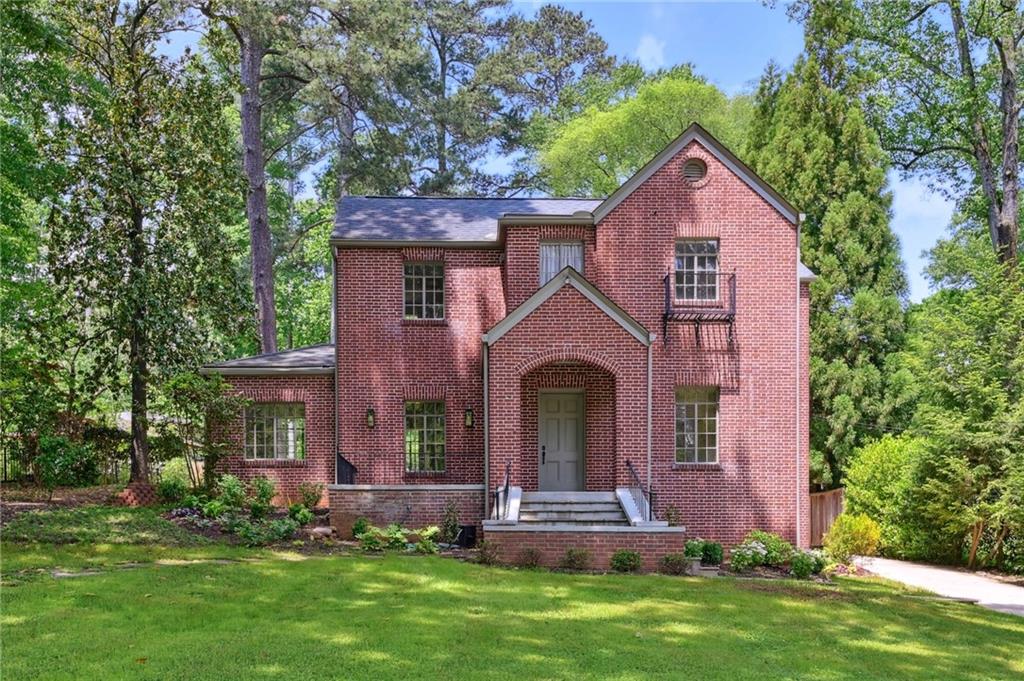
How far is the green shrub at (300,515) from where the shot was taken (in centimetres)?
1552

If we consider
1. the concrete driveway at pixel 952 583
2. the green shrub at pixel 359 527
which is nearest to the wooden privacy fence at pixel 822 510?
the concrete driveway at pixel 952 583

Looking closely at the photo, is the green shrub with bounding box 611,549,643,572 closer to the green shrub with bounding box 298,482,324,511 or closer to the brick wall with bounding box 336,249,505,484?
the brick wall with bounding box 336,249,505,484

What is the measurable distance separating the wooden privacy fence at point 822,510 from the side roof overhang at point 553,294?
7.92 metres

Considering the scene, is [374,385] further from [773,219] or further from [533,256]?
[773,219]

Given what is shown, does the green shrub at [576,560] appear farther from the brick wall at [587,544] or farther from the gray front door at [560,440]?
the gray front door at [560,440]

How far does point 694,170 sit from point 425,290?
6.51 m

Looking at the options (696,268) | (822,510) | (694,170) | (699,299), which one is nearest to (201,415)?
(699,299)

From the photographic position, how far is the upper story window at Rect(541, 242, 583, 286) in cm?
1669

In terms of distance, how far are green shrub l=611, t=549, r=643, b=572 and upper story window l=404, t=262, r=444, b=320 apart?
7016mm

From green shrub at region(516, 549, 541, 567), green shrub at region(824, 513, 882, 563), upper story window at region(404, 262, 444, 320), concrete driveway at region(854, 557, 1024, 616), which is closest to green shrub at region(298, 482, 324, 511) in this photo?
upper story window at region(404, 262, 444, 320)

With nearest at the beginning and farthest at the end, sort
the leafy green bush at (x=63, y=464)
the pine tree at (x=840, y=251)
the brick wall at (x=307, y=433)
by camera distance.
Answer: the leafy green bush at (x=63, y=464) → the brick wall at (x=307, y=433) → the pine tree at (x=840, y=251)

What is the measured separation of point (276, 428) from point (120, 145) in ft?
23.3

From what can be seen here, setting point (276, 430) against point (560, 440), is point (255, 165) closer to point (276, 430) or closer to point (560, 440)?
point (276, 430)

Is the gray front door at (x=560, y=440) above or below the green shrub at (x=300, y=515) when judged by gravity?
above
